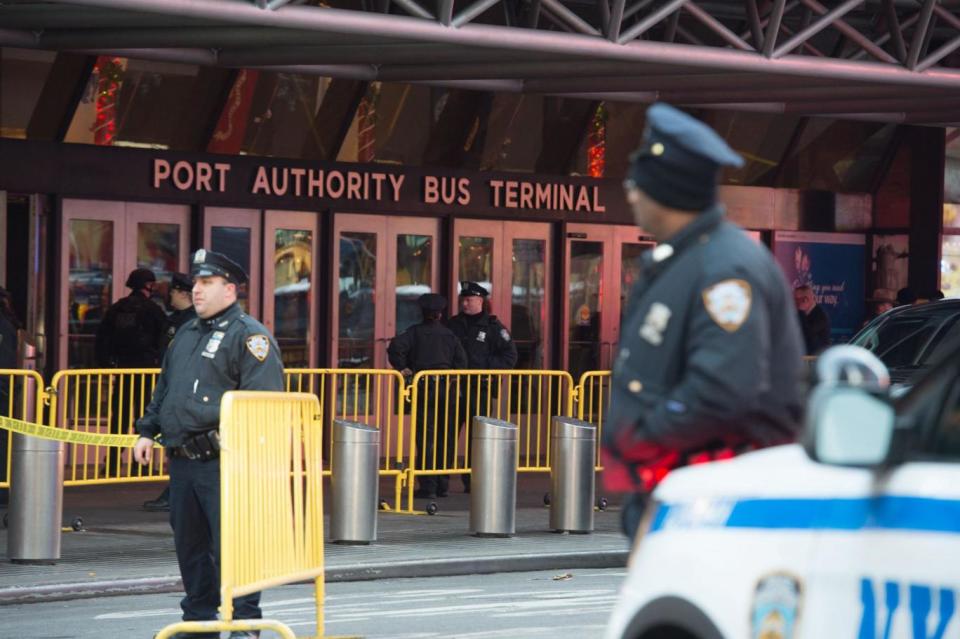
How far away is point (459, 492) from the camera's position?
17.7 metres

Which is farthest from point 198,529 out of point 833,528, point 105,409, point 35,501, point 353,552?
point 105,409

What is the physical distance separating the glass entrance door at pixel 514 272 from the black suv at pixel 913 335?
8.14 metres

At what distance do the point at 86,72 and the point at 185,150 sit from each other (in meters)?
1.29

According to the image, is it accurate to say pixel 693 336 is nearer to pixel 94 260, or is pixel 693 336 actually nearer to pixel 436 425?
pixel 436 425

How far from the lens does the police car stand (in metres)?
3.72

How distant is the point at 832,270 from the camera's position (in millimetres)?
23922

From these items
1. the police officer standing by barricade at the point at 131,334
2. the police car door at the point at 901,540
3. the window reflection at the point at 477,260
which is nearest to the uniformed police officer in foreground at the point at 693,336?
the police car door at the point at 901,540

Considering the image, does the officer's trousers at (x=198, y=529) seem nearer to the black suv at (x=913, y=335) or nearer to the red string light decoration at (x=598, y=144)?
the black suv at (x=913, y=335)

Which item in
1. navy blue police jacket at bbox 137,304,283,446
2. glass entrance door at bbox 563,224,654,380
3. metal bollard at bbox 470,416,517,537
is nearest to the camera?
navy blue police jacket at bbox 137,304,283,446

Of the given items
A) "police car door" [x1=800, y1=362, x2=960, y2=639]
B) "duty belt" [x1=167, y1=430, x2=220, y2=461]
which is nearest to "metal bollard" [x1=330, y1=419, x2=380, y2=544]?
"duty belt" [x1=167, y1=430, x2=220, y2=461]

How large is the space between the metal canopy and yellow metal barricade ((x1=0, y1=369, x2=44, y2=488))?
105 inches

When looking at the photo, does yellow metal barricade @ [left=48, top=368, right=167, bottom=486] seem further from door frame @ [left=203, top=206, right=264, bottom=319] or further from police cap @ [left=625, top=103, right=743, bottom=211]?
police cap @ [left=625, top=103, right=743, bottom=211]

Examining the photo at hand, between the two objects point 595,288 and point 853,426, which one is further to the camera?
point 595,288

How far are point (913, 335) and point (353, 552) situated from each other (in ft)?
13.5
